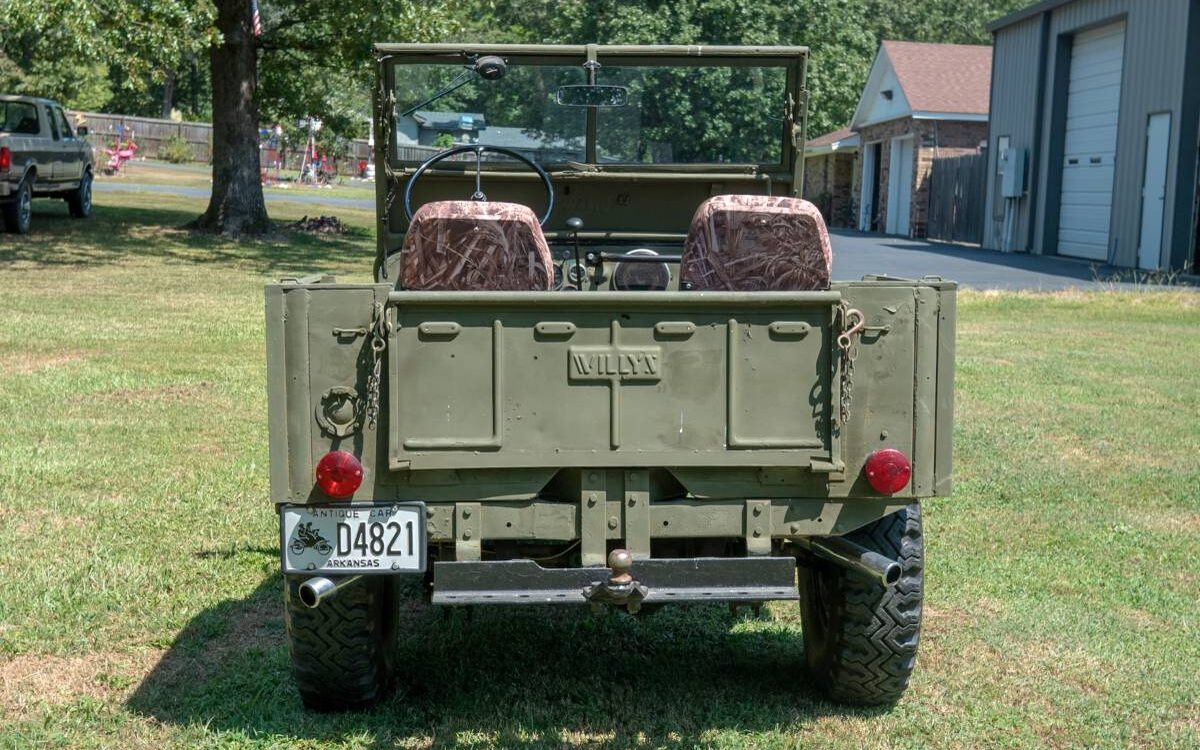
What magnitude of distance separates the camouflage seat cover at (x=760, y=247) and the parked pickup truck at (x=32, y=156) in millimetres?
17078

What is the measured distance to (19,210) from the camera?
67.1 feet

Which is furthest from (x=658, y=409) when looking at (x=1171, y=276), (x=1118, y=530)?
(x=1171, y=276)

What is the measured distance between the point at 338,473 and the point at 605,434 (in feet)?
2.38

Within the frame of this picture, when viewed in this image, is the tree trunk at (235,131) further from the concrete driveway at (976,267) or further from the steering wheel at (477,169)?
the steering wheel at (477,169)

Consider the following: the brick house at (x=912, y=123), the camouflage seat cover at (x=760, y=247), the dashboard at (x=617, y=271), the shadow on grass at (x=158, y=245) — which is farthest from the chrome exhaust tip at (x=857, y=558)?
the brick house at (x=912, y=123)

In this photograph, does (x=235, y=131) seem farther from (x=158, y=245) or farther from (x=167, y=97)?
(x=167, y=97)

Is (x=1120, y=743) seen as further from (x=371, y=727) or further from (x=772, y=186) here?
(x=772, y=186)

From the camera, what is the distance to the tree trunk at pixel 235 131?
21.0 m

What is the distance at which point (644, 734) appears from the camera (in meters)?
4.15

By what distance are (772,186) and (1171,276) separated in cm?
1525

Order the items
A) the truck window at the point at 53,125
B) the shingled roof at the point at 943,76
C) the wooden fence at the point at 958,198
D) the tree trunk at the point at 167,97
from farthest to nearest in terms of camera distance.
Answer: the tree trunk at the point at 167,97, the shingled roof at the point at 943,76, the wooden fence at the point at 958,198, the truck window at the point at 53,125

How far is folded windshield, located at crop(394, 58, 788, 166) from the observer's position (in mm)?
6102

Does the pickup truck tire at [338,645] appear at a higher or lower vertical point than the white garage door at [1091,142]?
lower

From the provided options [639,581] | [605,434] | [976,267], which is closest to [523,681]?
[639,581]
